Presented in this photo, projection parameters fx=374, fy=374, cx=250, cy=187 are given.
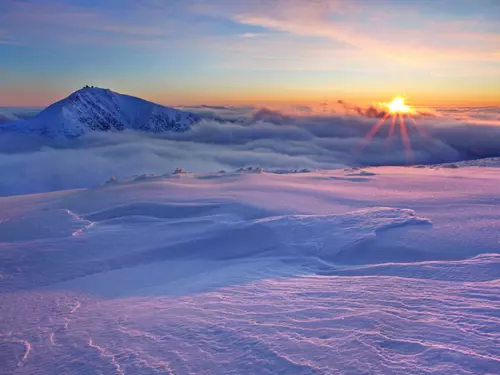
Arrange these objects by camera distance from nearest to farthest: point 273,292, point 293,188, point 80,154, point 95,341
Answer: point 95,341 < point 273,292 < point 293,188 < point 80,154

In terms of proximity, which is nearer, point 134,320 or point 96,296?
point 134,320

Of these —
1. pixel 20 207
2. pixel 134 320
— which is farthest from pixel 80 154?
pixel 134 320

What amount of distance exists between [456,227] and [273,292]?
21.1 ft

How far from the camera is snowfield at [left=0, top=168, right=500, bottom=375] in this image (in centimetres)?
431

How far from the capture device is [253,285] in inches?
276

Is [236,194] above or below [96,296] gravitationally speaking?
above

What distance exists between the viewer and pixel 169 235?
35.3 feet

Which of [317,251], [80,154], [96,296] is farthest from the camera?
[80,154]

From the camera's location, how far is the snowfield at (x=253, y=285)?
170 inches

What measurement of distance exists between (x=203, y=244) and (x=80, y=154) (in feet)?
Result: 686

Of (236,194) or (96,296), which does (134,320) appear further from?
(236,194)

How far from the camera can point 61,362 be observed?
14.8 ft

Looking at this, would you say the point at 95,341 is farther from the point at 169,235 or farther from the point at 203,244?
the point at 169,235

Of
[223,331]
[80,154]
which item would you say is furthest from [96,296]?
[80,154]
